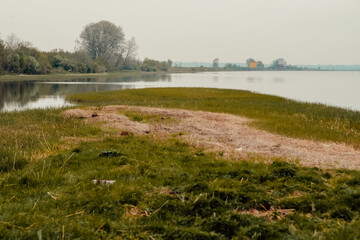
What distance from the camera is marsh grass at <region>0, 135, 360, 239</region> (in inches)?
212

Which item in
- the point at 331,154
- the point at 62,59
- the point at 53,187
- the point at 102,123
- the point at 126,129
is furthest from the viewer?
the point at 62,59

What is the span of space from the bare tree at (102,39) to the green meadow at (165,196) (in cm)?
13023

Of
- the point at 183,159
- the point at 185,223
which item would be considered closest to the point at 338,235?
the point at 185,223

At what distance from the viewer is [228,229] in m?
5.47

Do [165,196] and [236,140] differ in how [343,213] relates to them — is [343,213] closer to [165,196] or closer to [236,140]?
[165,196]

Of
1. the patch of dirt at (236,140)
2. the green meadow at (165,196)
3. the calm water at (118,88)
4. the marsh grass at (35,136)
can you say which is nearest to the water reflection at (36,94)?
the calm water at (118,88)

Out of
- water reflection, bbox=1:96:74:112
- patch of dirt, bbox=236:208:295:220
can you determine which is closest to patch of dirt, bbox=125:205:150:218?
patch of dirt, bbox=236:208:295:220

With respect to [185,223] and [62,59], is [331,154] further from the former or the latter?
[62,59]

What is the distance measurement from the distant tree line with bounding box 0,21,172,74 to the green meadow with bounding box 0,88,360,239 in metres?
81.9

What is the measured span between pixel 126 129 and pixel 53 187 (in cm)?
841

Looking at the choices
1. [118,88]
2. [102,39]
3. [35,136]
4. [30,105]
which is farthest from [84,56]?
[35,136]

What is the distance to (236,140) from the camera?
1484 cm

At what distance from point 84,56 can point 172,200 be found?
429 feet

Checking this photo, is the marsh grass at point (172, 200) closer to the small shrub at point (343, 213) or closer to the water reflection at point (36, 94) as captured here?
the small shrub at point (343, 213)
